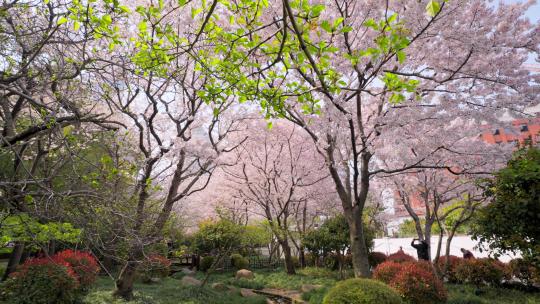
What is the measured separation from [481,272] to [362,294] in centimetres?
704

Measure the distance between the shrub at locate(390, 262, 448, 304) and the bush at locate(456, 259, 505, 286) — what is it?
374 centimetres

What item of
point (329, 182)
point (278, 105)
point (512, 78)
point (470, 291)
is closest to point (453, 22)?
point (512, 78)

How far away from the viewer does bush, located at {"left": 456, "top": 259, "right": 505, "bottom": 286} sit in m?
10.3

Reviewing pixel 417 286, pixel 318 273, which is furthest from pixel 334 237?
pixel 417 286

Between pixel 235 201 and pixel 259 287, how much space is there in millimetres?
8110

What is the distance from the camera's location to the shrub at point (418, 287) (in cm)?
750

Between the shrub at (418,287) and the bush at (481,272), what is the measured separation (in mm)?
3737

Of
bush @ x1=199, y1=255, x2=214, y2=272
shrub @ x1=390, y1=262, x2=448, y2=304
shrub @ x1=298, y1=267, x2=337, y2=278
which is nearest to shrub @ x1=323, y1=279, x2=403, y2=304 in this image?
shrub @ x1=390, y1=262, x2=448, y2=304

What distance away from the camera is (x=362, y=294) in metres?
5.88

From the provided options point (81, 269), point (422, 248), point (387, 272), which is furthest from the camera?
point (422, 248)

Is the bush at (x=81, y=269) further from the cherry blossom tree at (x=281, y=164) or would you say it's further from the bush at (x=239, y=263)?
the bush at (x=239, y=263)

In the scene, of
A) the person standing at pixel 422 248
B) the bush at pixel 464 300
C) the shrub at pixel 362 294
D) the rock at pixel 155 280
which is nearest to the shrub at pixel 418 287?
the bush at pixel 464 300

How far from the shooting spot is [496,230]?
510 centimetres

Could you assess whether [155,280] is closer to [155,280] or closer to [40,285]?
[155,280]
